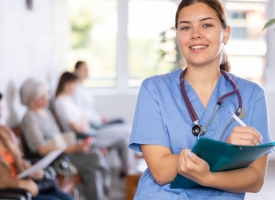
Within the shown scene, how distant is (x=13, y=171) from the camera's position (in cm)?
380

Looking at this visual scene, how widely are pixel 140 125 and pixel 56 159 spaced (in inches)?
114

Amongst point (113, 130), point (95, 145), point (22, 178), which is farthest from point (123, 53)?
point (22, 178)

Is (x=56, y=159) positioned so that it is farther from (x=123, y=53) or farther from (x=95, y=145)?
(x=123, y=53)

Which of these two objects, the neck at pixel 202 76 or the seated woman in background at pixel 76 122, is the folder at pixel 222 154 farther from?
the seated woman in background at pixel 76 122

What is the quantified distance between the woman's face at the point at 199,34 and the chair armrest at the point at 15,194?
1.85 m

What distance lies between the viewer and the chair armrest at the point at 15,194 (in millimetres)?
3258

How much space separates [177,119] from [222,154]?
10.0 inches

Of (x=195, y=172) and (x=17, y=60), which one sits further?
(x=17, y=60)

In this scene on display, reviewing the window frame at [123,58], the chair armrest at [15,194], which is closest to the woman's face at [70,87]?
the window frame at [123,58]

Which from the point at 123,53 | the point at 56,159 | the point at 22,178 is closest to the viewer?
the point at 22,178

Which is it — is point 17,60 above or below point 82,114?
above

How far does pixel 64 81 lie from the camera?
5805 millimetres

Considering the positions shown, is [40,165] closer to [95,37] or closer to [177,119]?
[177,119]

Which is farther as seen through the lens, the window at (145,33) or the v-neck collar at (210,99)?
the window at (145,33)
